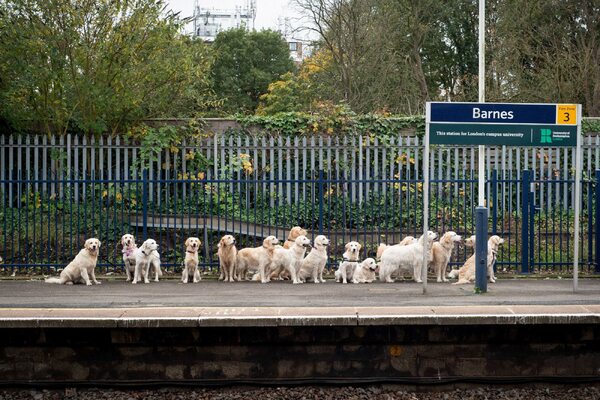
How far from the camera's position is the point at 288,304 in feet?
32.8

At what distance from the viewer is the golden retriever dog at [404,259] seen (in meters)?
12.6

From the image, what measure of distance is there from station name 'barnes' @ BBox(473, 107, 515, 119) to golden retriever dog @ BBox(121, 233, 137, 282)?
5947 mm

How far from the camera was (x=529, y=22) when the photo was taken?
29.7m

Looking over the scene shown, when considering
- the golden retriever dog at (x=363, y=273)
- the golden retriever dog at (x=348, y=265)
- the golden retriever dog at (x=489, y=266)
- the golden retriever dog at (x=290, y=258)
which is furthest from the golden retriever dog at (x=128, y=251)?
the golden retriever dog at (x=489, y=266)

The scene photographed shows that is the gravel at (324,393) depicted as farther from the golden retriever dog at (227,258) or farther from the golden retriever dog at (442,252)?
the golden retriever dog at (227,258)

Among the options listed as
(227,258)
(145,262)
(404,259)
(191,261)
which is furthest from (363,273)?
(145,262)

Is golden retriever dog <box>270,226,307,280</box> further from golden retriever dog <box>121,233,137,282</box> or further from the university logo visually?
the university logo

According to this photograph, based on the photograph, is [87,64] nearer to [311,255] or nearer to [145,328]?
[311,255]

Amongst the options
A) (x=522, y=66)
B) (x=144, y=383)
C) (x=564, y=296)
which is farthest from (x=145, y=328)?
(x=522, y=66)

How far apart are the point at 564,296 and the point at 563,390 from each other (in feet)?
6.66

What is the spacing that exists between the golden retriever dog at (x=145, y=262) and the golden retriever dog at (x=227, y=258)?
42.6 inches

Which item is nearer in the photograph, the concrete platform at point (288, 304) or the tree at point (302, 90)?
the concrete platform at point (288, 304)

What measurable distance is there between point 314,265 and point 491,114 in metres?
3.97

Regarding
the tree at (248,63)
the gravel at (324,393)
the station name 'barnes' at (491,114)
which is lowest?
the gravel at (324,393)
